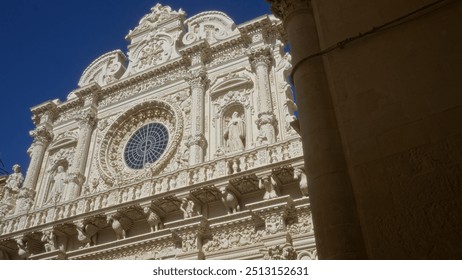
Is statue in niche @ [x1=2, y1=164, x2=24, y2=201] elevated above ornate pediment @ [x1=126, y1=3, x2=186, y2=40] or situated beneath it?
situated beneath

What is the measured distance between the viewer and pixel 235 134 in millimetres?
13773

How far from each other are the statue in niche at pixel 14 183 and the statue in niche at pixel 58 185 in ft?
5.76

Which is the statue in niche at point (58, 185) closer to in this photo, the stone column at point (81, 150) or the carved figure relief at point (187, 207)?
the stone column at point (81, 150)

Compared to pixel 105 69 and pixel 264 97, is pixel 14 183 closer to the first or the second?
pixel 105 69

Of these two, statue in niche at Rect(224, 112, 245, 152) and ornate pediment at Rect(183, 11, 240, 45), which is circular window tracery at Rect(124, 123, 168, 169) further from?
ornate pediment at Rect(183, 11, 240, 45)

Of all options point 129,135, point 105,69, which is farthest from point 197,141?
point 105,69

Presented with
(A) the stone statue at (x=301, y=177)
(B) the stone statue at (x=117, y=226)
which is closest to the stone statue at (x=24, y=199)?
(B) the stone statue at (x=117, y=226)

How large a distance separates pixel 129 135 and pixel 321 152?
1277 centimetres

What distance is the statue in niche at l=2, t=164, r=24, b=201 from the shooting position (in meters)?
17.2

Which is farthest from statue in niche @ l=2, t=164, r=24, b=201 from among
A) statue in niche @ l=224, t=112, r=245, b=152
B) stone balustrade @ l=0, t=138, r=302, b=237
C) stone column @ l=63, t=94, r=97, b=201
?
statue in niche @ l=224, t=112, r=245, b=152

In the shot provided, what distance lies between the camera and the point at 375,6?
5.37 metres

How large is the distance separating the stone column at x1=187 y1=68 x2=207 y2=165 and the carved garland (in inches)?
30.7

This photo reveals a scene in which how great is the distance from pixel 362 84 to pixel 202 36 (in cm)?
1338

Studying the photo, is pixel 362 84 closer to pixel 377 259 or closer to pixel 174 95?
pixel 377 259
